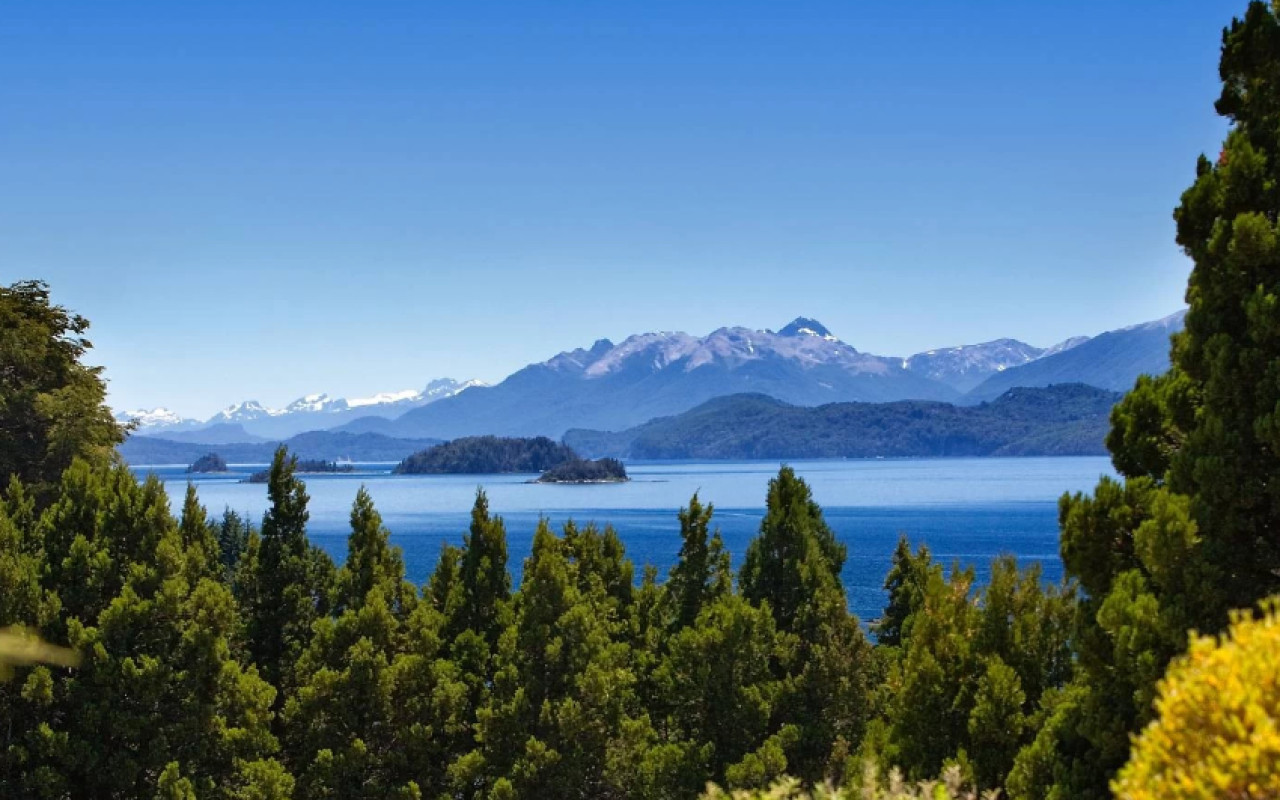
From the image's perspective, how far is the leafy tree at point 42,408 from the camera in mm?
30344

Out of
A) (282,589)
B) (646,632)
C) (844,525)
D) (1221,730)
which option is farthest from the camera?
(844,525)

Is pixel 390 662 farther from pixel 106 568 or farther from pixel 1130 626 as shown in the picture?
pixel 1130 626

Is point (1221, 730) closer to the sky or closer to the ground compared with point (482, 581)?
closer to the sky

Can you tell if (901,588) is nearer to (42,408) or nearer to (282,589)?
(282,589)

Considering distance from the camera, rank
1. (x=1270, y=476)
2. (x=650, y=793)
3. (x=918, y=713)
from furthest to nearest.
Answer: (x=650, y=793)
(x=918, y=713)
(x=1270, y=476)

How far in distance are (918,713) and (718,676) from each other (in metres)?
7.02

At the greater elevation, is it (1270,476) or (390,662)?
(1270,476)

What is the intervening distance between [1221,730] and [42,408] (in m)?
31.7

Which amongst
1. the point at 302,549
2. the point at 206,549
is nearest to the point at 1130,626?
the point at 302,549

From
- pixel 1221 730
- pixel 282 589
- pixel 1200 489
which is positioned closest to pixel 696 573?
pixel 282 589

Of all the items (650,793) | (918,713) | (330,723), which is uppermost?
(918,713)

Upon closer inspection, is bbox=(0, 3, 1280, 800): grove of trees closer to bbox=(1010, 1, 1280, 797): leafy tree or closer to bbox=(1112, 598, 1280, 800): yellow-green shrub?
bbox=(1010, 1, 1280, 797): leafy tree

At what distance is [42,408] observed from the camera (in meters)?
30.3

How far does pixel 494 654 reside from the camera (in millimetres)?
23984
